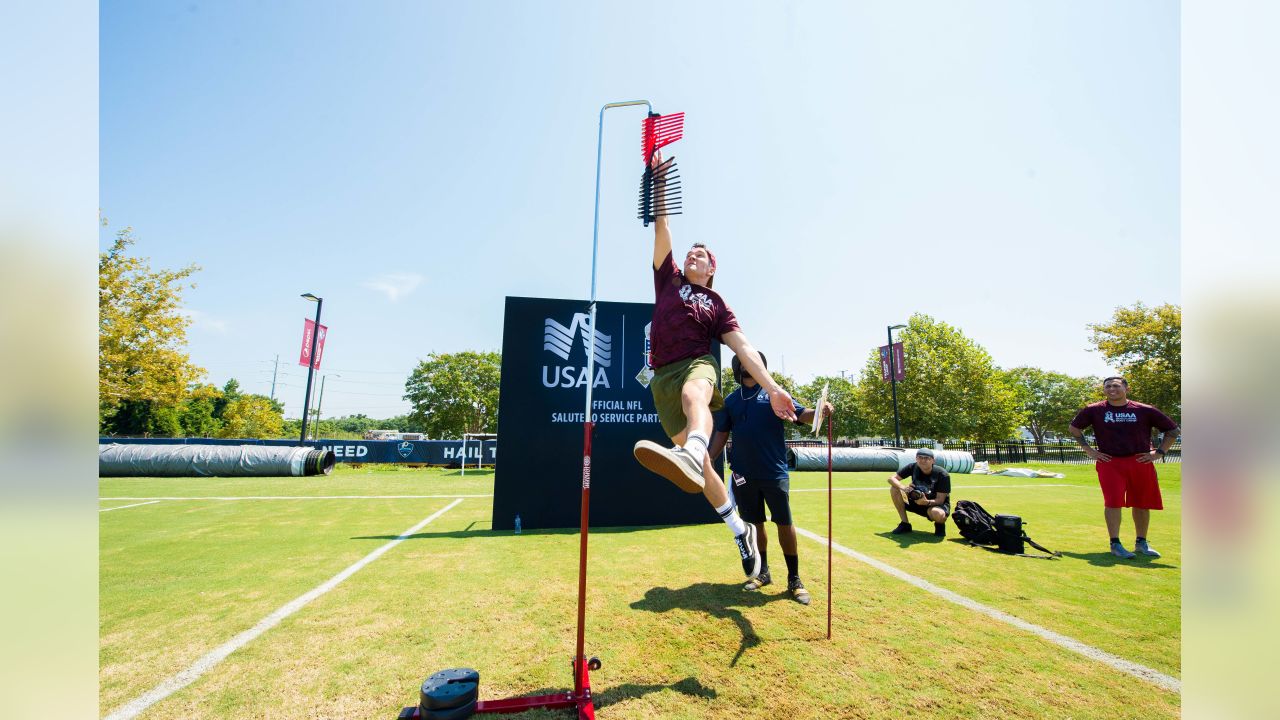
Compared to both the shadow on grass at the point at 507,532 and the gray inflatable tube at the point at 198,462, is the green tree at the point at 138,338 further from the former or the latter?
the shadow on grass at the point at 507,532

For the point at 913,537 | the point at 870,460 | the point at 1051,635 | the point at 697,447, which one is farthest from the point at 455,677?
the point at 870,460

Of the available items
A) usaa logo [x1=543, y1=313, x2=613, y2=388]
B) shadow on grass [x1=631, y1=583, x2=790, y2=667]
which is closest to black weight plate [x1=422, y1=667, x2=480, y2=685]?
shadow on grass [x1=631, y1=583, x2=790, y2=667]

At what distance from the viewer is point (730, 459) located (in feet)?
16.1

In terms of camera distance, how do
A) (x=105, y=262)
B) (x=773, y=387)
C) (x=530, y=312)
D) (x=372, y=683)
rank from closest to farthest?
(x=372, y=683) < (x=773, y=387) < (x=530, y=312) < (x=105, y=262)

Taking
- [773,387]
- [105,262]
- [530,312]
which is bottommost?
[773,387]

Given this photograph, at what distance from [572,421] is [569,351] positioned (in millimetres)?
1110

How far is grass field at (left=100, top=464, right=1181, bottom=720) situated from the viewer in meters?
2.61

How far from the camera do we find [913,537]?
6973mm

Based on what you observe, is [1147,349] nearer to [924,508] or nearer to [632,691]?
[924,508]

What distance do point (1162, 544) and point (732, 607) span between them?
22.2ft
